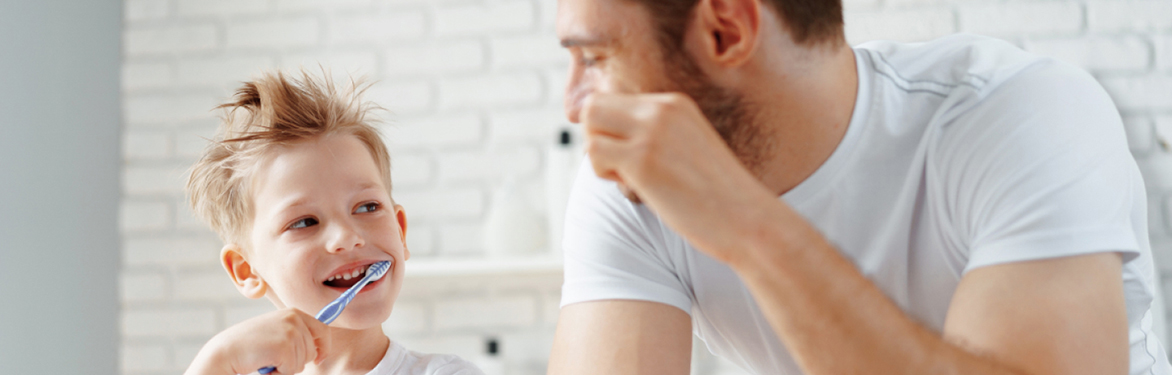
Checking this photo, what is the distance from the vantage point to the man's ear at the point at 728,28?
75 centimetres

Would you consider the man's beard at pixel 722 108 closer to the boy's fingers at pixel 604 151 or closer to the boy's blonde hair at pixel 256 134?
the boy's fingers at pixel 604 151

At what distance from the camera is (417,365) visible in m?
1.05

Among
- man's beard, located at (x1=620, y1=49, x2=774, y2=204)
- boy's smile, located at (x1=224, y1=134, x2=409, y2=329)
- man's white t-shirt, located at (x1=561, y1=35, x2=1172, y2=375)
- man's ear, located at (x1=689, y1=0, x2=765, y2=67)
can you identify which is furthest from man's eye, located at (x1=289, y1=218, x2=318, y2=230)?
man's ear, located at (x1=689, y1=0, x2=765, y2=67)

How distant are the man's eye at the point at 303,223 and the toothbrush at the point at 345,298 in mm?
92

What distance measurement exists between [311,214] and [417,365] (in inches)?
9.1

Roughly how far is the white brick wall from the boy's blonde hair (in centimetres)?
70

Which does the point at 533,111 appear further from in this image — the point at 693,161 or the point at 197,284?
the point at 693,161

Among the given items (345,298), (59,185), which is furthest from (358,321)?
(59,185)

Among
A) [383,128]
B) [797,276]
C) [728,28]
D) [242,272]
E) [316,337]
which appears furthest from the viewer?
[383,128]

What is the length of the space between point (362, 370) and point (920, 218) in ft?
2.18

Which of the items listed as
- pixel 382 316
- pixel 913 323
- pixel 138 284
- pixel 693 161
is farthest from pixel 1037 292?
pixel 138 284

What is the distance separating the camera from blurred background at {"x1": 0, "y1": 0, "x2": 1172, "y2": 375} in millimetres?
1641

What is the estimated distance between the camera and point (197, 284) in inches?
77.5

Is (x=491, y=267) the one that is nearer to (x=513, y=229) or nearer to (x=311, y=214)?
(x=513, y=229)
